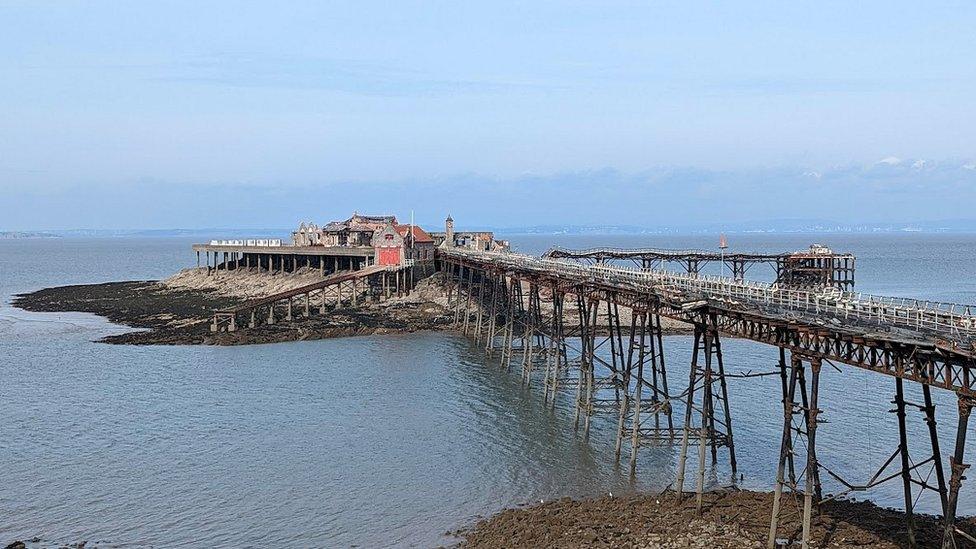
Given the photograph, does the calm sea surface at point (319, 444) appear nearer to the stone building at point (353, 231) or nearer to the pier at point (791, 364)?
the pier at point (791, 364)

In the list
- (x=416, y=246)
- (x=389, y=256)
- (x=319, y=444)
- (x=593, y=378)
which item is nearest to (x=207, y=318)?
(x=389, y=256)

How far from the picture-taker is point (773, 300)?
31.0 metres

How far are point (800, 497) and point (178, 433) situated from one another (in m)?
27.3

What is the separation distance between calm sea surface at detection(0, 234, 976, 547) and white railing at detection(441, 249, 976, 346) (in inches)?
257

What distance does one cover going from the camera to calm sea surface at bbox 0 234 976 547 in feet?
97.9

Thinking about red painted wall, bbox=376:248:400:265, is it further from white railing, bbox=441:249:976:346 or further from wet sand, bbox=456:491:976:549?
wet sand, bbox=456:491:976:549

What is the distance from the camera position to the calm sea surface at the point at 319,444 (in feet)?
97.9

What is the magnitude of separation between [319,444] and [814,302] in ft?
69.5

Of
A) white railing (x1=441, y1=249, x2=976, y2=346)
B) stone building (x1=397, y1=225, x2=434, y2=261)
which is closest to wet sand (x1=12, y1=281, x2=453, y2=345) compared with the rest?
stone building (x1=397, y1=225, x2=434, y2=261)

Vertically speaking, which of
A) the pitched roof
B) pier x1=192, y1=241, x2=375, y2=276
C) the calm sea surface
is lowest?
the calm sea surface

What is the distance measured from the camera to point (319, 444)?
127ft

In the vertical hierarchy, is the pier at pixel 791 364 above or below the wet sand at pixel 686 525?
above

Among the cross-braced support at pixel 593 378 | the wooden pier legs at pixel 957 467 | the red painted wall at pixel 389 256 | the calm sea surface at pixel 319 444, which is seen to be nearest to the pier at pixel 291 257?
the red painted wall at pixel 389 256

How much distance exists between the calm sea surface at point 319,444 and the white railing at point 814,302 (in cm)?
653
